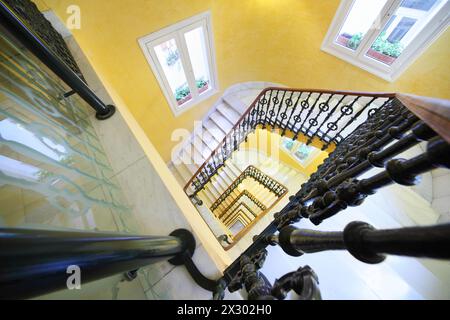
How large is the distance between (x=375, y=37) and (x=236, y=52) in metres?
2.68

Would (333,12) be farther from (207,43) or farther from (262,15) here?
(207,43)

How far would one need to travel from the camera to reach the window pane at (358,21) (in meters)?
3.08

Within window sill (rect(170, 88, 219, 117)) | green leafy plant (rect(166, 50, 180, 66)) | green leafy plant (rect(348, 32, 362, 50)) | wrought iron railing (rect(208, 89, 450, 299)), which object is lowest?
wrought iron railing (rect(208, 89, 450, 299))

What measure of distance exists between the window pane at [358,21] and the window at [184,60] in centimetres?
253

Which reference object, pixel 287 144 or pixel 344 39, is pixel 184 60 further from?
pixel 287 144

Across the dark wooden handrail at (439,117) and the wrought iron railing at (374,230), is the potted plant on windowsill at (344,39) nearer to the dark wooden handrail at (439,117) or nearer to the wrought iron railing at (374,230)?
the wrought iron railing at (374,230)

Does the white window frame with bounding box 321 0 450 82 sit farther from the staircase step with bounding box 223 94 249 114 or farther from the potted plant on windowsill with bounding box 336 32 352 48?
the staircase step with bounding box 223 94 249 114

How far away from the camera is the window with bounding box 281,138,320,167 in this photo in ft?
17.2

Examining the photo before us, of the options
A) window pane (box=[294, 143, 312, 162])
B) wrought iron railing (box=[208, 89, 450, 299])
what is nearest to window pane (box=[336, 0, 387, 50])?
window pane (box=[294, 143, 312, 162])

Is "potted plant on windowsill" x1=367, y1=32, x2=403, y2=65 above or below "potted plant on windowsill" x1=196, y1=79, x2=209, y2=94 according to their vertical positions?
below

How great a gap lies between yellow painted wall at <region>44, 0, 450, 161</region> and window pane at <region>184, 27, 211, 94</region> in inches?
13.1

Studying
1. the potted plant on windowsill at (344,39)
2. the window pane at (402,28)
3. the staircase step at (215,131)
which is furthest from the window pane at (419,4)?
the staircase step at (215,131)
